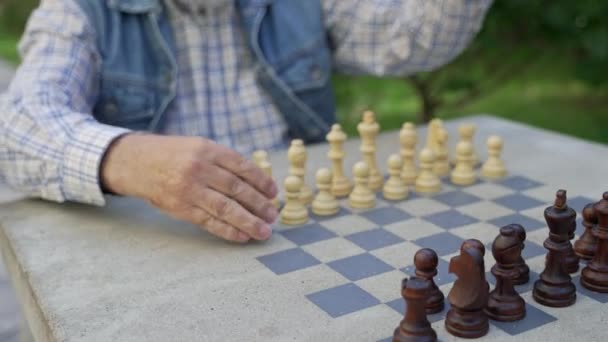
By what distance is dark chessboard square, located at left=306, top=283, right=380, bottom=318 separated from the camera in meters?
1.05

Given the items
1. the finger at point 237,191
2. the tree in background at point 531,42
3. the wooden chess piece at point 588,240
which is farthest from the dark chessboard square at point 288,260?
the tree in background at point 531,42

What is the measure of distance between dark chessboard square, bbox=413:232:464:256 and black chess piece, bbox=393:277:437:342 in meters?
0.31

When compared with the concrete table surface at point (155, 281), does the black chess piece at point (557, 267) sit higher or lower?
higher

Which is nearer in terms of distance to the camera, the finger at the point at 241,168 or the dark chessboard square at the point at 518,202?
the finger at the point at 241,168

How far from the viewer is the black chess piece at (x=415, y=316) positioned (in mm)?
930

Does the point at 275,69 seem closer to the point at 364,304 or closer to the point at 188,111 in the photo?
the point at 188,111

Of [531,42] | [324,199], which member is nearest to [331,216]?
[324,199]

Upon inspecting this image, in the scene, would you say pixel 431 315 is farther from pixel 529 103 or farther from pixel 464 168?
pixel 529 103

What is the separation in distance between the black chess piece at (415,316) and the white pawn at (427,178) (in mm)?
638

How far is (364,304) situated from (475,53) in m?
2.52

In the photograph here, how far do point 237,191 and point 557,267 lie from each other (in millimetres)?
549

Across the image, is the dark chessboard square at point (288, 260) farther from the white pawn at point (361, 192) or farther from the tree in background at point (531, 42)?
the tree in background at point (531, 42)

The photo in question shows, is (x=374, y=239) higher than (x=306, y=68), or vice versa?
(x=306, y=68)

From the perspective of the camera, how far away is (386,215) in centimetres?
144
